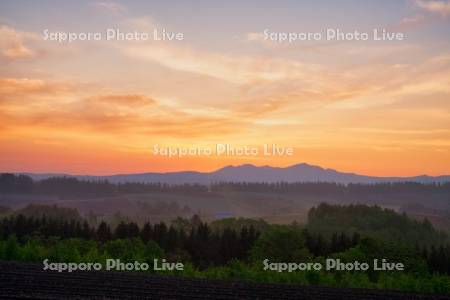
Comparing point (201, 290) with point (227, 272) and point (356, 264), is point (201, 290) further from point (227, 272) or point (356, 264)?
point (356, 264)

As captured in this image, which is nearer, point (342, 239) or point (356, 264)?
point (356, 264)

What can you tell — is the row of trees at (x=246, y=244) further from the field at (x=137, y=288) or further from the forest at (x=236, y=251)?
the field at (x=137, y=288)

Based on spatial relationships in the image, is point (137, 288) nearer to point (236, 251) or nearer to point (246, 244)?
point (236, 251)

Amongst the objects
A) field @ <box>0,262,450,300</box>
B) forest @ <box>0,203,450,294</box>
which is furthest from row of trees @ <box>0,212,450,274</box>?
field @ <box>0,262,450,300</box>

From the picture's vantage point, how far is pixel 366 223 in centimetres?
16938

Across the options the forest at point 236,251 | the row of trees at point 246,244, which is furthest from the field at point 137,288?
the row of trees at point 246,244

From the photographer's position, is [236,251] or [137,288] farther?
[236,251]

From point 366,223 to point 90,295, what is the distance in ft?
484

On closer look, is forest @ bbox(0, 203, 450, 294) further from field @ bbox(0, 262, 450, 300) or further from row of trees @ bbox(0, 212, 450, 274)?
field @ bbox(0, 262, 450, 300)

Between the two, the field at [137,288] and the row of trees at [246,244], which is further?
the row of trees at [246,244]

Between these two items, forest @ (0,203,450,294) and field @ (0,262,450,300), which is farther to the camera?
forest @ (0,203,450,294)

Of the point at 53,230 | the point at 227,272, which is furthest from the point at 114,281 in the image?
the point at 53,230

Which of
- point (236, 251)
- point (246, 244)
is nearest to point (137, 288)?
point (236, 251)

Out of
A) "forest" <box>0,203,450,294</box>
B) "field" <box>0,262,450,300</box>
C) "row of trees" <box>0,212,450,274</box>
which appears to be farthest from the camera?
"row of trees" <box>0,212,450,274</box>
